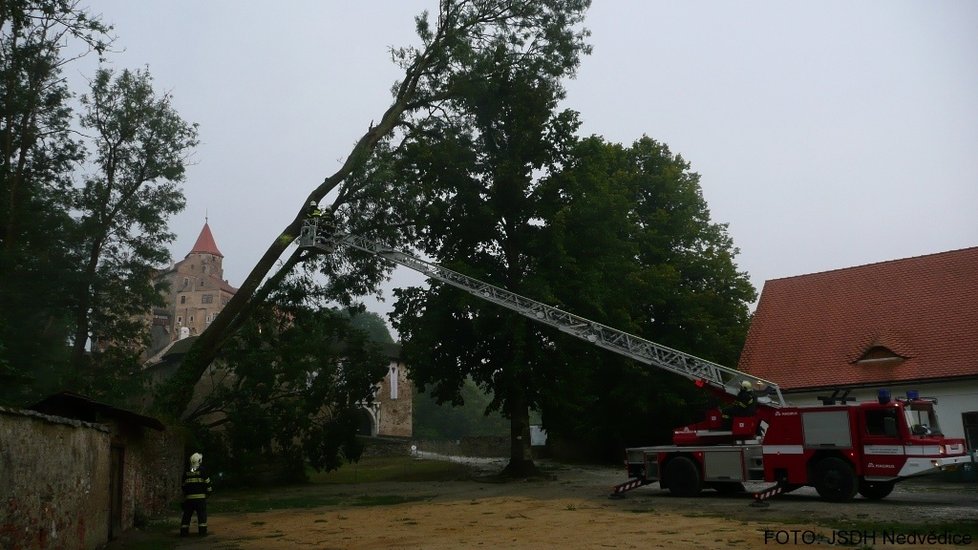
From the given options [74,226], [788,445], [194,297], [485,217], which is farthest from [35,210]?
[194,297]

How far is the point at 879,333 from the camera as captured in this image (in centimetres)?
2459

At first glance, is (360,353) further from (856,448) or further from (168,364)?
(168,364)

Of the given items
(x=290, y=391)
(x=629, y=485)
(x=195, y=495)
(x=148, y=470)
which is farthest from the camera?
(x=290, y=391)

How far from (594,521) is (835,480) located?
5641mm

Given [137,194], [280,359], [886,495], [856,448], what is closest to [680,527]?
[856,448]

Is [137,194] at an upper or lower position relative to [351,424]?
upper

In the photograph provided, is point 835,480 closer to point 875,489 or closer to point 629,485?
point 875,489

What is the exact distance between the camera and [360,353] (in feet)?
93.3

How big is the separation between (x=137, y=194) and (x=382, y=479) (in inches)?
564

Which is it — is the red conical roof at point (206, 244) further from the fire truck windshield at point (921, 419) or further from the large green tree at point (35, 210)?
the fire truck windshield at point (921, 419)

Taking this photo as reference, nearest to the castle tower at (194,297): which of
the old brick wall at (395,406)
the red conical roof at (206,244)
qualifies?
the red conical roof at (206,244)

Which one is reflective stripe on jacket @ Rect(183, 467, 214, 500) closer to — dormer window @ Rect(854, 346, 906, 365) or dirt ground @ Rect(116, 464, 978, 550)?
dirt ground @ Rect(116, 464, 978, 550)

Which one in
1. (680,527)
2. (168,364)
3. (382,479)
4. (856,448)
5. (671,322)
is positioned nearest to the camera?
(680,527)

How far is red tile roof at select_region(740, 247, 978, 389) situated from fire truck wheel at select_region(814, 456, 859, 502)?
8531 millimetres
